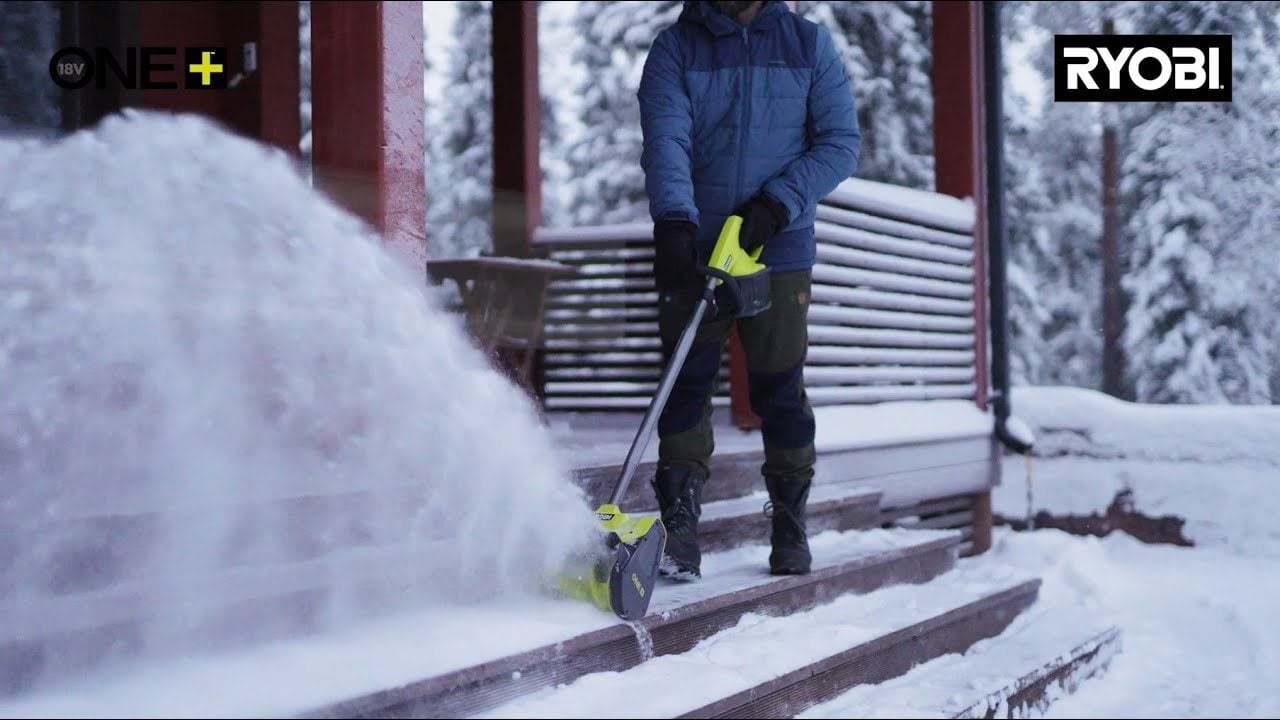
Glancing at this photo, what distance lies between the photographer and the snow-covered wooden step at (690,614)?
2324 mm

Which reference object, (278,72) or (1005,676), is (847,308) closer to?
(1005,676)

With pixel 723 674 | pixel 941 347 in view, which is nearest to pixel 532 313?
pixel 941 347

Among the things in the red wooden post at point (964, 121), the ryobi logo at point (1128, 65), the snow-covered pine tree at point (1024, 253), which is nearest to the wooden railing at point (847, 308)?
the red wooden post at point (964, 121)

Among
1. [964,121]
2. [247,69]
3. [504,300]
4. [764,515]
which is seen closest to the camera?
[764,515]

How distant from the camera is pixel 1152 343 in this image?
17.7 metres

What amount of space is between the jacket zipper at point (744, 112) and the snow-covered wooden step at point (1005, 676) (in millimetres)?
1512

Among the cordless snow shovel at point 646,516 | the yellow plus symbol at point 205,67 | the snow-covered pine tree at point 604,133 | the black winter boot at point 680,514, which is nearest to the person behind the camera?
the cordless snow shovel at point 646,516

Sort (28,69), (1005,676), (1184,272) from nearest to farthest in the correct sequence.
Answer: (1005,676) < (28,69) < (1184,272)

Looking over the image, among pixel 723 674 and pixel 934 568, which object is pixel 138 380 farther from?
pixel 934 568

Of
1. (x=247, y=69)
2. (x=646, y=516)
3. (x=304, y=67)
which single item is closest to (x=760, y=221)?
(x=646, y=516)

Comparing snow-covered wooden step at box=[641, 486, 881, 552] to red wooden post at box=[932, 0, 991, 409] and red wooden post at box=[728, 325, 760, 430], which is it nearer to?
red wooden post at box=[728, 325, 760, 430]

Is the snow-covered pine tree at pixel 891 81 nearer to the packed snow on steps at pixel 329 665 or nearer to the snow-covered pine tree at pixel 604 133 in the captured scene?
the snow-covered pine tree at pixel 604 133

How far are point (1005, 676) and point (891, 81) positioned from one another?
43.8 feet

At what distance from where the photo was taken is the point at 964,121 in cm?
717
